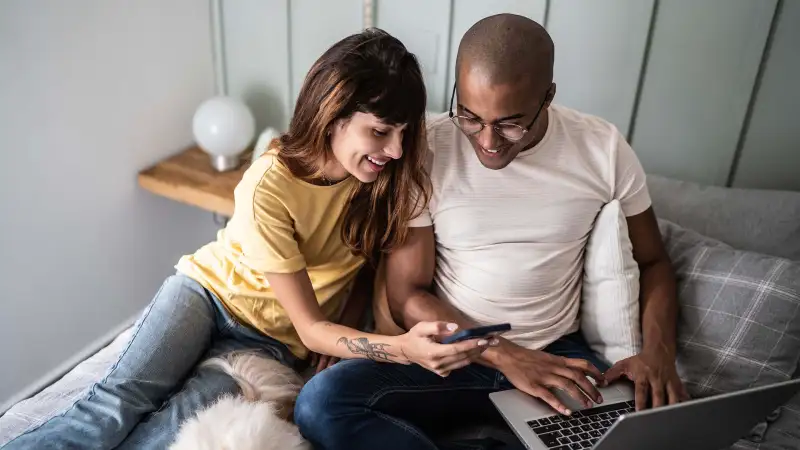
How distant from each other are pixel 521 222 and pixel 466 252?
0.40ft

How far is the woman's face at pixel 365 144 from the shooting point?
1.17 metres

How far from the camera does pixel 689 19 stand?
1.55 m

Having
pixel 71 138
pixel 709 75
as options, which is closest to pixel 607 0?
pixel 709 75

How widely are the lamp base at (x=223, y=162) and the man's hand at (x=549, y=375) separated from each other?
3.51 ft

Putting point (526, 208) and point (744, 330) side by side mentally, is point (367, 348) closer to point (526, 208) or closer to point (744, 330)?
point (526, 208)

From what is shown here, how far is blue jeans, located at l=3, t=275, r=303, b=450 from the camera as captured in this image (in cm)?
116

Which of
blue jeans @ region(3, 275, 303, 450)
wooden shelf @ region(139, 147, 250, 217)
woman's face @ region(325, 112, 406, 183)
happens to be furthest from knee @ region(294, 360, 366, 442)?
wooden shelf @ region(139, 147, 250, 217)

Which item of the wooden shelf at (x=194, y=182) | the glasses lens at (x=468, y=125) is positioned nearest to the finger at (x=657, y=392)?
the glasses lens at (x=468, y=125)

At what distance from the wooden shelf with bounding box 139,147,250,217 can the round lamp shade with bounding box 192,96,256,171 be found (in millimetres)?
65

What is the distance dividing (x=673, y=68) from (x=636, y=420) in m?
0.98

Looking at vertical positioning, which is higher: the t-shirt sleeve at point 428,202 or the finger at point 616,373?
the t-shirt sleeve at point 428,202

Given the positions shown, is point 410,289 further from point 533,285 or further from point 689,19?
point 689,19

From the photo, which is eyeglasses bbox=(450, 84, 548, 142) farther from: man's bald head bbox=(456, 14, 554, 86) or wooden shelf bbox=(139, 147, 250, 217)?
wooden shelf bbox=(139, 147, 250, 217)

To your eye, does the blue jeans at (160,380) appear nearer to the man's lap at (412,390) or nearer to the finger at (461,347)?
the man's lap at (412,390)
